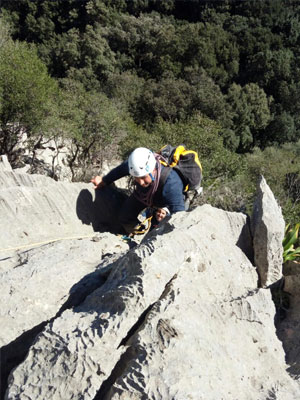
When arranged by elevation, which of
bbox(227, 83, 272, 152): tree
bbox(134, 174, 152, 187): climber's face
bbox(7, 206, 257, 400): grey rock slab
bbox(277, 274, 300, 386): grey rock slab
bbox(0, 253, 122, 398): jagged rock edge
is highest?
bbox(134, 174, 152, 187): climber's face

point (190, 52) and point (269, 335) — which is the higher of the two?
point (190, 52)

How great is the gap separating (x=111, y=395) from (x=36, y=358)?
746 millimetres

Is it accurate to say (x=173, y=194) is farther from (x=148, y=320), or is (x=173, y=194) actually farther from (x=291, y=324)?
(x=148, y=320)

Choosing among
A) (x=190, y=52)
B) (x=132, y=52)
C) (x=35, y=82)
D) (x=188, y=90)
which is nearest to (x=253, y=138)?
(x=188, y=90)

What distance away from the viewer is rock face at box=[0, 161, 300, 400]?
3105 millimetres

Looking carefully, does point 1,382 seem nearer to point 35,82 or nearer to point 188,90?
point 35,82

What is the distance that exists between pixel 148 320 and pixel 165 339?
8.9 inches

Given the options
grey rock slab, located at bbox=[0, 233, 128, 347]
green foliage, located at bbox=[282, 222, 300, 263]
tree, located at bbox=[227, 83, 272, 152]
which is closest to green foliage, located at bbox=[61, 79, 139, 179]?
green foliage, located at bbox=[282, 222, 300, 263]

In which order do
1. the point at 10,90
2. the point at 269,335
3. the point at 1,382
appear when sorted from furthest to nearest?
the point at 10,90, the point at 269,335, the point at 1,382

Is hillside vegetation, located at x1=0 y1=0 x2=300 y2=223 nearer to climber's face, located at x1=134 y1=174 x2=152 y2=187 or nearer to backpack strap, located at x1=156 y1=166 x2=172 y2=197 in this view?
backpack strap, located at x1=156 y1=166 x2=172 y2=197

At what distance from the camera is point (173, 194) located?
6.04 meters

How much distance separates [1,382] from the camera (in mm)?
3607

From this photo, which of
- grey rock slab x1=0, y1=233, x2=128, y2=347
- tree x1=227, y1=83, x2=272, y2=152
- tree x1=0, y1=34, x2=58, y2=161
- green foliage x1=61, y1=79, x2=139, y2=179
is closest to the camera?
grey rock slab x1=0, y1=233, x2=128, y2=347

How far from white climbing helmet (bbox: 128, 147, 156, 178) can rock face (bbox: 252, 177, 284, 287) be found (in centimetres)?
178
